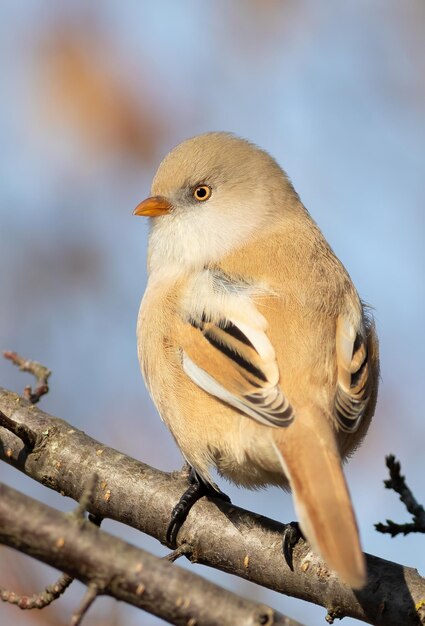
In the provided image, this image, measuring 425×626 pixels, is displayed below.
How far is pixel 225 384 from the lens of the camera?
337 centimetres

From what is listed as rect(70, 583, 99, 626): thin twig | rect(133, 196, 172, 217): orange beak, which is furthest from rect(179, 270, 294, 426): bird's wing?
rect(70, 583, 99, 626): thin twig

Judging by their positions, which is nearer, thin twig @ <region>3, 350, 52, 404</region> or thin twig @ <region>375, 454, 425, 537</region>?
thin twig @ <region>375, 454, 425, 537</region>

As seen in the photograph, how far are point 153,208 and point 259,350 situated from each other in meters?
1.45

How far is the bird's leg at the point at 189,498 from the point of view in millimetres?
3521


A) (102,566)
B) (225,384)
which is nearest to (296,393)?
(225,384)

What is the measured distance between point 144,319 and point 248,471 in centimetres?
97

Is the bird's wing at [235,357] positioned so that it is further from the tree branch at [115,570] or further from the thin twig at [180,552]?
the tree branch at [115,570]

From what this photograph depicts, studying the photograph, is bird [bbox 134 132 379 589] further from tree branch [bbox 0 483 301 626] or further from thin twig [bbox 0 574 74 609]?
thin twig [bbox 0 574 74 609]

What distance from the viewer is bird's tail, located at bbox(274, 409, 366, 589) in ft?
8.29

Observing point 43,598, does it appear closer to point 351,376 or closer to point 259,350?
point 259,350

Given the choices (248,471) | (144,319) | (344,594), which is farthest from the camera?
(144,319)

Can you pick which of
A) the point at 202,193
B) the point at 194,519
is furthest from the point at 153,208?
the point at 194,519

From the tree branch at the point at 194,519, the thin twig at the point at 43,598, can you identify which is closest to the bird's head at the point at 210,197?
the tree branch at the point at 194,519

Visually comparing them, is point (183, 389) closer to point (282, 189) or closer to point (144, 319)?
point (144, 319)
